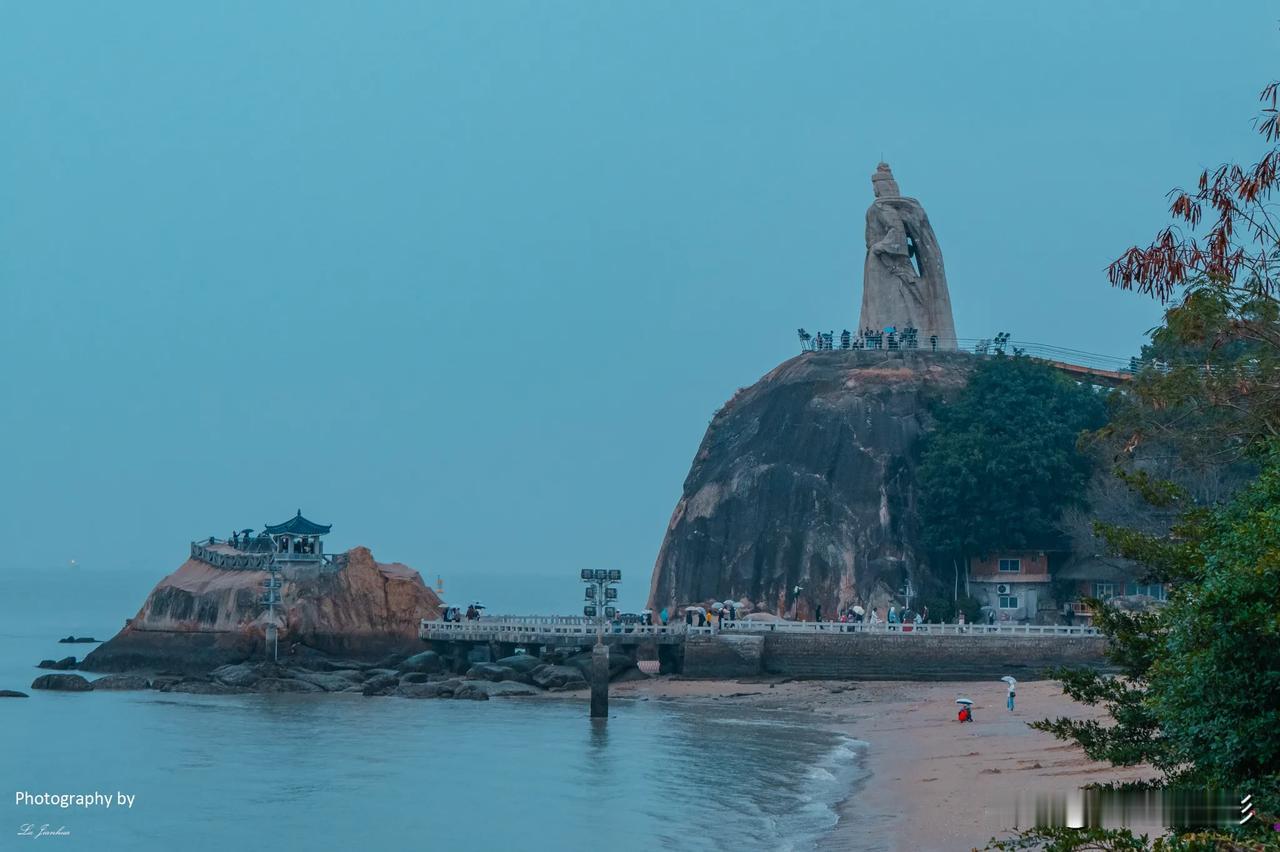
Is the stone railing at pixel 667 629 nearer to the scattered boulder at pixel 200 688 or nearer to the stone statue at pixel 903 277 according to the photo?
the scattered boulder at pixel 200 688

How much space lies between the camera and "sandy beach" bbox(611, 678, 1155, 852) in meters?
25.9

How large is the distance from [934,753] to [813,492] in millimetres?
35656

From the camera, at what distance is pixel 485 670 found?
5650 cm

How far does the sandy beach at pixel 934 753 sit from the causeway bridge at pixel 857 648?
44.7 inches

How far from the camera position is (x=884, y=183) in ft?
286

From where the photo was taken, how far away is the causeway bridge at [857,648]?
55594 mm

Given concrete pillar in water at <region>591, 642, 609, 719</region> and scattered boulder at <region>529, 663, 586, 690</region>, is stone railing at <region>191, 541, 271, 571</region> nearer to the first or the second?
scattered boulder at <region>529, 663, 586, 690</region>

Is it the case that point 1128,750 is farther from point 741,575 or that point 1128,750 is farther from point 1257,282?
point 741,575

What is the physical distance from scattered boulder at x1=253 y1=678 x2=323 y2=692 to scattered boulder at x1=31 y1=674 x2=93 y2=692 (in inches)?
284

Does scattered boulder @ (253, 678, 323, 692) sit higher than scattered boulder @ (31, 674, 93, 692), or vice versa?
scattered boulder @ (253, 678, 323, 692)

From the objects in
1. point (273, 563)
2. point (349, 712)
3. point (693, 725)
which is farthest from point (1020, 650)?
point (273, 563)

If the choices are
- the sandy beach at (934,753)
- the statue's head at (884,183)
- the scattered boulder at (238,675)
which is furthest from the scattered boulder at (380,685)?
the statue's head at (884,183)

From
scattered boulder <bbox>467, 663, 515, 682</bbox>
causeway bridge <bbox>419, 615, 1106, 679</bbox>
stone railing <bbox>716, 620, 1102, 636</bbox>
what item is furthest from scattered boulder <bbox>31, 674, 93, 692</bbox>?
stone railing <bbox>716, 620, 1102, 636</bbox>

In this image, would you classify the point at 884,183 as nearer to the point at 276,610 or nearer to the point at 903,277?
the point at 903,277
